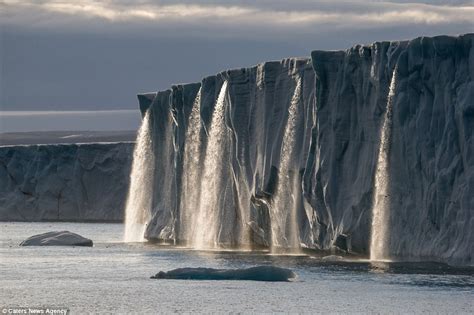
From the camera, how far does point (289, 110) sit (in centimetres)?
4853

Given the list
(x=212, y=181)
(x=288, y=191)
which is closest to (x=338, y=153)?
(x=288, y=191)

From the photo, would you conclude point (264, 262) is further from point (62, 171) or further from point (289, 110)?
point (62, 171)

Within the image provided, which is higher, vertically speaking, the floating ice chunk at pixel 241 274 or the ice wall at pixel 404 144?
the ice wall at pixel 404 144

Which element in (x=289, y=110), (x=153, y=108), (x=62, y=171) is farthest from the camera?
(x=62, y=171)

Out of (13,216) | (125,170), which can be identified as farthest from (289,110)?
(13,216)

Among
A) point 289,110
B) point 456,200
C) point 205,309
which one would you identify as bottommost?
point 205,309

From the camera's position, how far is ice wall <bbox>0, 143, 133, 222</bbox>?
91688 mm

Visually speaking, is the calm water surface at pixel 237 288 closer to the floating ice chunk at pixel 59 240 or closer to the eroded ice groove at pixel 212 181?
the eroded ice groove at pixel 212 181

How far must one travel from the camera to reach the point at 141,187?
69.4m

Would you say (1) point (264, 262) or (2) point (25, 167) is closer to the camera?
(1) point (264, 262)

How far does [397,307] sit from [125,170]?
63.7 meters

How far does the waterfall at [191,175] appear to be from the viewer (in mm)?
58156

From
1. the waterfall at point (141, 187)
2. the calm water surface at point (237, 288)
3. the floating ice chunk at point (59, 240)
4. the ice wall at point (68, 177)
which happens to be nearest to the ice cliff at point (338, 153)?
the calm water surface at point (237, 288)

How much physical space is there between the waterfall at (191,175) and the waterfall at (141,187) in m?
7.72
